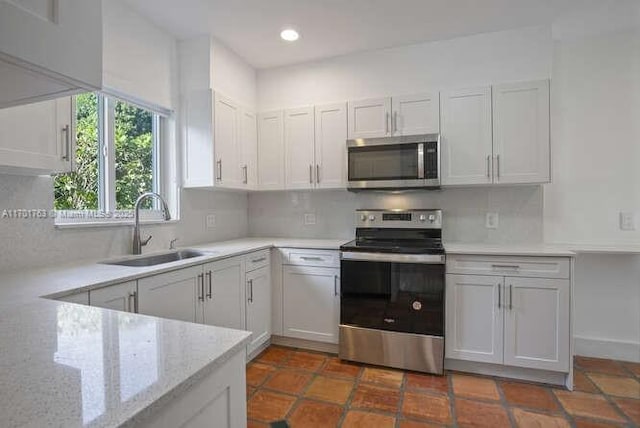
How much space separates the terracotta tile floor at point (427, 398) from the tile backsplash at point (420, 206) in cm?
107

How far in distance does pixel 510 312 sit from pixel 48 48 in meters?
2.61

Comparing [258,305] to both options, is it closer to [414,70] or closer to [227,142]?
[227,142]

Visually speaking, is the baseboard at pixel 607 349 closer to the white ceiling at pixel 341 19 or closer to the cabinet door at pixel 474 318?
the cabinet door at pixel 474 318

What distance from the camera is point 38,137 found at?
4.82ft

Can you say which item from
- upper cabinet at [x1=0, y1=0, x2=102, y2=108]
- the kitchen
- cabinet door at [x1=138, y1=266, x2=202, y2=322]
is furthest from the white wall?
upper cabinet at [x1=0, y1=0, x2=102, y2=108]

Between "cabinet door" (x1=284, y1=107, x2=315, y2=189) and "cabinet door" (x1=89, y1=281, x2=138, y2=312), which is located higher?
"cabinet door" (x1=284, y1=107, x2=315, y2=189)

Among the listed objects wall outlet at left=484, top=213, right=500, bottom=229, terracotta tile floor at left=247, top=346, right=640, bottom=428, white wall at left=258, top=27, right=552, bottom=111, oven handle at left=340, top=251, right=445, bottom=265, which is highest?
white wall at left=258, top=27, right=552, bottom=111

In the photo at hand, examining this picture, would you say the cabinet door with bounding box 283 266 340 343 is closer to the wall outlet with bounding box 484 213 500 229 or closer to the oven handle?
the oven handle

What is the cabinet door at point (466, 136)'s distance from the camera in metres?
2.50

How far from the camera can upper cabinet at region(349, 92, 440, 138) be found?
8.59 feet

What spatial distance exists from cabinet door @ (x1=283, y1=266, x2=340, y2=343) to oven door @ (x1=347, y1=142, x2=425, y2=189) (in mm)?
785

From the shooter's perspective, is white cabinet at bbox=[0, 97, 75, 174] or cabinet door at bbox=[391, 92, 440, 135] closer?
white cabinet at bbox=[0, 97, 75, 174]

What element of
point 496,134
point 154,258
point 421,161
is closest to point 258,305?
point 154,258

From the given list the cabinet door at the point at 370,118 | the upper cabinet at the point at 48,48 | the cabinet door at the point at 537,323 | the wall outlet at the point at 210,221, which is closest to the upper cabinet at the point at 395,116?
the cabinet door at the point at 370,118
